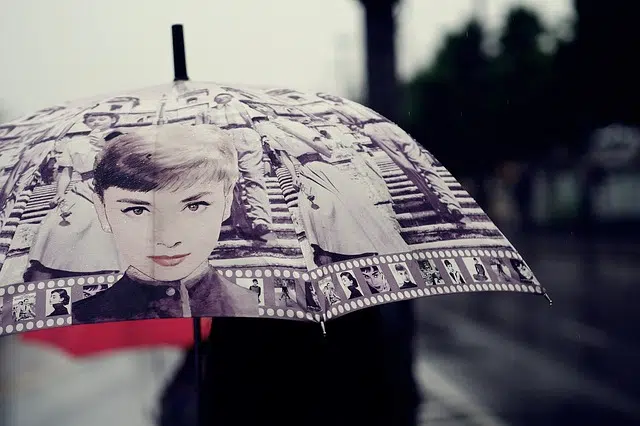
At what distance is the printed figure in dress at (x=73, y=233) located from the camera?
90.2 inches

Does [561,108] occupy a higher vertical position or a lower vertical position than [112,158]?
lower

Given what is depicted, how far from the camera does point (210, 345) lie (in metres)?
2.98

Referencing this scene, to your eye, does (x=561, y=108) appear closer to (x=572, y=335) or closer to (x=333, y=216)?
(x=572, y=335)

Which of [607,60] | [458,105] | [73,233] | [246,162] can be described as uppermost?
[246,162]

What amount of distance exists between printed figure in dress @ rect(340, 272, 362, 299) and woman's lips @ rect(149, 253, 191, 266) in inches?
14.3

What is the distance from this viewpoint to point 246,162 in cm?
250

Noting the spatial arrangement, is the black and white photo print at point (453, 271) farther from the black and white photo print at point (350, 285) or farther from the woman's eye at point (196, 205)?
the woman's eye at point (196, 205)


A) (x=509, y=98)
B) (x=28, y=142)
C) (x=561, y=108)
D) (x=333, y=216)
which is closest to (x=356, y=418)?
(x=333, y=216)

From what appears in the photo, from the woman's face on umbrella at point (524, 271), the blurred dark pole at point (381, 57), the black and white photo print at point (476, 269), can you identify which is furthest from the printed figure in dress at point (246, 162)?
the blurred dark pole at point (381, 57)

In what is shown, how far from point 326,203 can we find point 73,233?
60 cm

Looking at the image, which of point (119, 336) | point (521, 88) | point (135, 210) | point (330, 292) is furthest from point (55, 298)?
point (521, 88)

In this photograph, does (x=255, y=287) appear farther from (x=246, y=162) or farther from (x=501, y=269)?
(x=501, y=269)

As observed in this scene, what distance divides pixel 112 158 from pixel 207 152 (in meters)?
0.22

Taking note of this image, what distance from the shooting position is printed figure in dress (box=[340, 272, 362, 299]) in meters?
2.37
